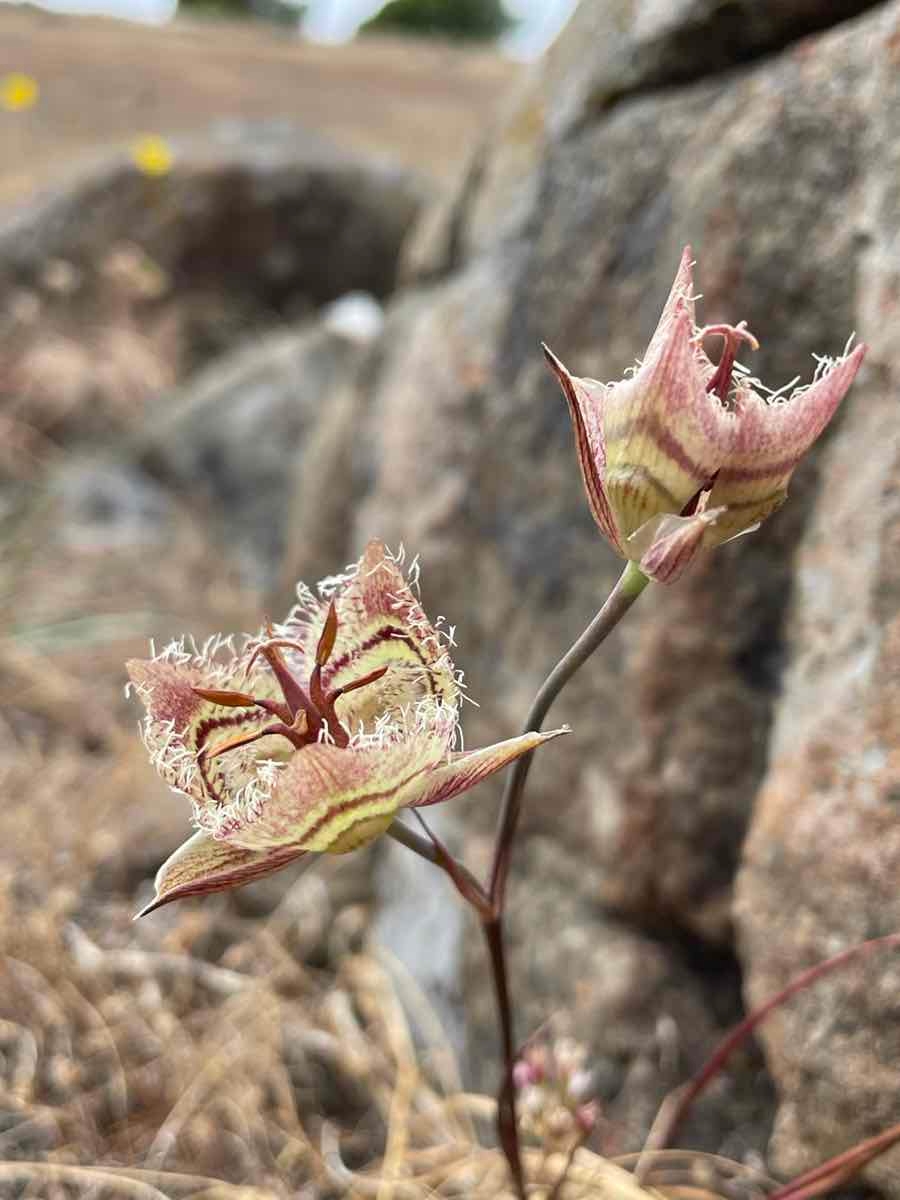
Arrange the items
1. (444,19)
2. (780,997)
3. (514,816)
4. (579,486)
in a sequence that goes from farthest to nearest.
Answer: (444,19) < (579,486) < (780,997) < (514,816)

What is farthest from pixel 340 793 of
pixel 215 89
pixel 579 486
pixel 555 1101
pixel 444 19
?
pixel 444 19

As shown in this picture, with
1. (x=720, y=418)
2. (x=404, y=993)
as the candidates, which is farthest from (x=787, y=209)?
(x=404, y=993)

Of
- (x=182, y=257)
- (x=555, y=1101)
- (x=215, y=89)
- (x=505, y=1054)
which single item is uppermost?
(x=215, y=89)

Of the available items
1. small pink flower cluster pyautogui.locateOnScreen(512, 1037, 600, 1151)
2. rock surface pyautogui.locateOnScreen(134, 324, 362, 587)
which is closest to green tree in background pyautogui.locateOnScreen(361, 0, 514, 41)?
rock surface pyautogui.locateOnScreen(134, 324, 362, 587)

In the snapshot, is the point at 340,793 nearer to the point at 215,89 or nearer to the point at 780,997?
the point at 780,997

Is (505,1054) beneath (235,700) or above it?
beneath

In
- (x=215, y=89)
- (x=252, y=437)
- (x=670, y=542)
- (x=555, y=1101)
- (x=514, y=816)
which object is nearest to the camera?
(x=670, y=542)

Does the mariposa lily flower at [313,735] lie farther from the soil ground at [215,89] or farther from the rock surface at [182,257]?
the soil ground at [215,89]

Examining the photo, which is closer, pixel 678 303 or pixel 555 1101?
pixel 678 303
